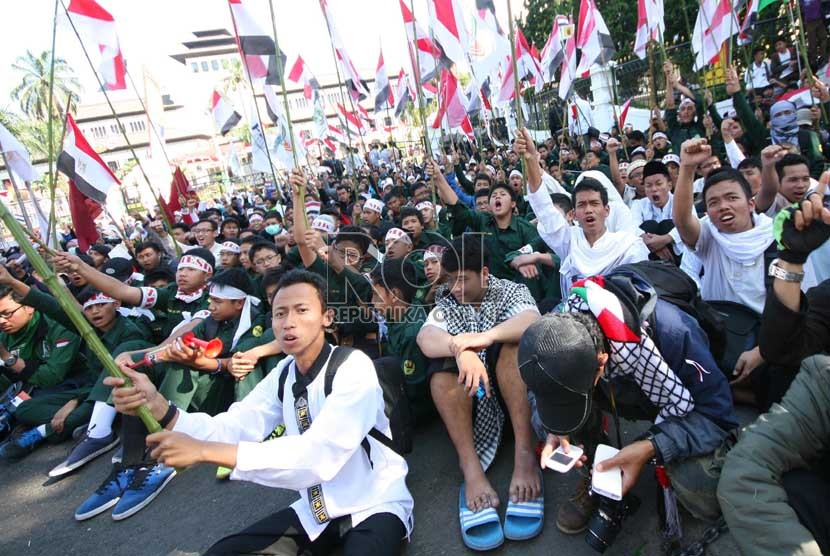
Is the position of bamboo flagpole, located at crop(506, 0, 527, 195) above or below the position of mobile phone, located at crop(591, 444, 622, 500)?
above

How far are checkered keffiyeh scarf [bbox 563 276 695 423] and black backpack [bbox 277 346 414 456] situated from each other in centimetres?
104

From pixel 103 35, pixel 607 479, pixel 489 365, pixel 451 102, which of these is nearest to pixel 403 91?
pixel 451 102

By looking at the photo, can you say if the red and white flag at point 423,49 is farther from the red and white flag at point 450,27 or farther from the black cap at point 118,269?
the black cap at point 118,269

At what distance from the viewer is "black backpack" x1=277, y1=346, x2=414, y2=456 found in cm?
223

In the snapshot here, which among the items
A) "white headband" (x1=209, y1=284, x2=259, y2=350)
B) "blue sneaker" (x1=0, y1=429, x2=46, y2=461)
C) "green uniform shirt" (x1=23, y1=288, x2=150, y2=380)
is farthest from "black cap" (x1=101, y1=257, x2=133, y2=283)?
"white headband" (x1=209, y1=284, x2=259, y2=350)

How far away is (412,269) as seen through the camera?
387 centimetres

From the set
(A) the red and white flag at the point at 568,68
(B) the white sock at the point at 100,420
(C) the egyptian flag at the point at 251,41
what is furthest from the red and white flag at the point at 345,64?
(B) the white sock at the point at 100,420

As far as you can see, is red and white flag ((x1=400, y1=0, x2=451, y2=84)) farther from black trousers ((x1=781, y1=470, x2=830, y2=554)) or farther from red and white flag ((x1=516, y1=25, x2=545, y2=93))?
black trousers ((x1=781, y1=470, x2=830, y2=554))

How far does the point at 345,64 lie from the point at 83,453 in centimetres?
638

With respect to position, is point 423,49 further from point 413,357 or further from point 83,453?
point 83,453

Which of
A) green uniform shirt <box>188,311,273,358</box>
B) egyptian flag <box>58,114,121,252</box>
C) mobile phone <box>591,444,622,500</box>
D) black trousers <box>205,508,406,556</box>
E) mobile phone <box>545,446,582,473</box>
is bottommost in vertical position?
black trousers <box>205,508,406,556</box>

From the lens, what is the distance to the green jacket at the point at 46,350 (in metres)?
4.65

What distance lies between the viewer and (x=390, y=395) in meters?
2.62

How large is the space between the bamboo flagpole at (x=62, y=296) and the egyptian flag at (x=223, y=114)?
8.76 metres
